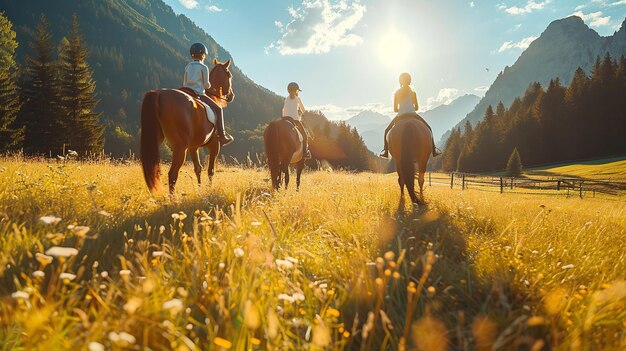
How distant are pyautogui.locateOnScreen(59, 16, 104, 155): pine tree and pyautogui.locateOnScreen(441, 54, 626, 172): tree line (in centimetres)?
7784

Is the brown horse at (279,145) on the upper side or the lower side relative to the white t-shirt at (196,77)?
lower

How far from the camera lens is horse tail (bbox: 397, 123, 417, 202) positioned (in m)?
6.95

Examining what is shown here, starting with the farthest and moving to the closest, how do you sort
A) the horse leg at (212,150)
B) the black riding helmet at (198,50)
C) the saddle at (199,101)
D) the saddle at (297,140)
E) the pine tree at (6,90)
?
the pine tree at (6,90), the saddle at (297,140), the horse leg at (212,150), the black riding helmet at (198,50), the saddle at (199,101)

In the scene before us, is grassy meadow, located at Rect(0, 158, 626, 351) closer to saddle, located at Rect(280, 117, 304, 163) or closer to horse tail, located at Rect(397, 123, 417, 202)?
horse tail, located at Rect(397, 123, 417, 202)

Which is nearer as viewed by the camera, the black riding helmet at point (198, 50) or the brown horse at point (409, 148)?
the brown horse at point (409, 148)

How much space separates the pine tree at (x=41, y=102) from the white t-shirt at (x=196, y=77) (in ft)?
108

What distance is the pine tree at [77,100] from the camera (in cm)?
3400

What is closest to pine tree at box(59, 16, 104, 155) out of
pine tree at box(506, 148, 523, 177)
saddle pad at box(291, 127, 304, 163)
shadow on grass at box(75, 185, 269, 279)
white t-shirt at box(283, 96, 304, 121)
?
white t-shirt at box(283, 96, 304, 121)

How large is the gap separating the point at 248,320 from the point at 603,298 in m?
2.18

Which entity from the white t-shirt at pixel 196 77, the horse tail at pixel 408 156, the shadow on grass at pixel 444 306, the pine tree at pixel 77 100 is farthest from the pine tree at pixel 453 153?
the shadow on grass at pixel 444 306

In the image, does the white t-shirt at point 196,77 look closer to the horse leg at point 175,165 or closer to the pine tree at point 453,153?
the horse leg at point 175,165

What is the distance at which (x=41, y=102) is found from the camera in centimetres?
3394

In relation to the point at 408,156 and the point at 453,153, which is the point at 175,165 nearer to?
the point at 408,156

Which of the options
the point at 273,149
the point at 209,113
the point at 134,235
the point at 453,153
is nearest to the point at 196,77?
the point at 209,113
